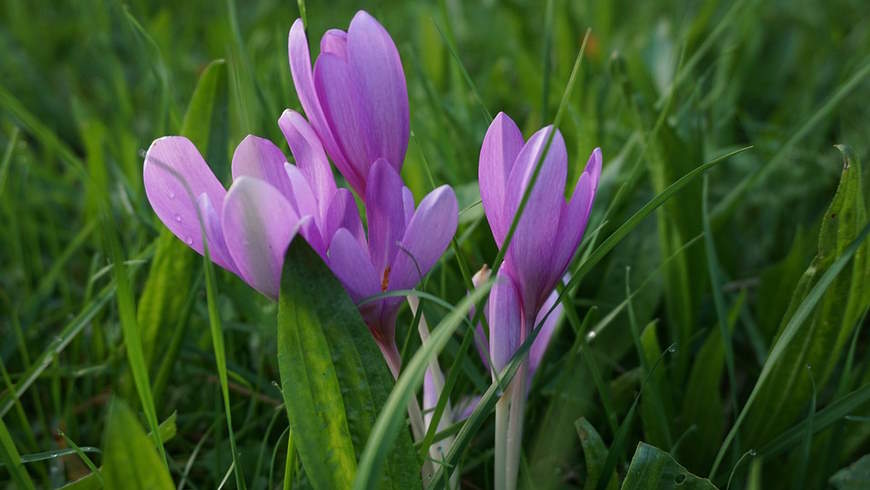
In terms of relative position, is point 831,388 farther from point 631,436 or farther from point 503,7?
point 503,7

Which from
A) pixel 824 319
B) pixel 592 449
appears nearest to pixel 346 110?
pixel 592 449

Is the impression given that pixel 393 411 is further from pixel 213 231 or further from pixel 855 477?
pixel 855 477

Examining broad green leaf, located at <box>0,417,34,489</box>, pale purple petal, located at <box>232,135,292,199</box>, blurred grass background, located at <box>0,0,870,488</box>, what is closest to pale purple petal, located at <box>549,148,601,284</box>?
blurred grass background, located at <box>0,0,870,488</box>

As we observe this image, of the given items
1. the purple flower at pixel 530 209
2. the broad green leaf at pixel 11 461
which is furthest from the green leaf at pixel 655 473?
the broad green leaf at pixel 11 461

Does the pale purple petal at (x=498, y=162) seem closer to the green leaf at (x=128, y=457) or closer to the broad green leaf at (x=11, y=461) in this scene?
the green leaf at (x=128, y=457)

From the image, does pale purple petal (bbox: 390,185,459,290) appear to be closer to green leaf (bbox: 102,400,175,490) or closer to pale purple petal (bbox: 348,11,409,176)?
pale purple petal (bbox: 348,11,409,176)

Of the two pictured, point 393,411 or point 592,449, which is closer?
point 393,411

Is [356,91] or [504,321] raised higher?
[356,91]
